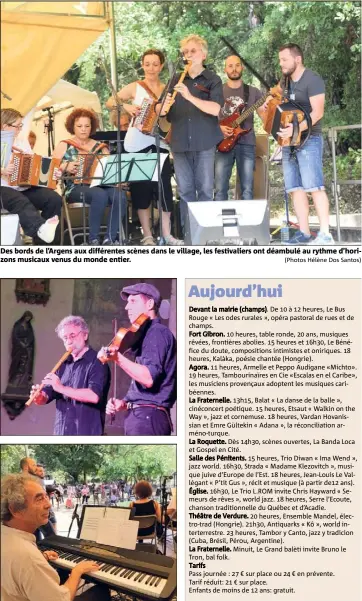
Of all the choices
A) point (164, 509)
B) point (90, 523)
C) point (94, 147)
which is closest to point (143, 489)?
point (164, 509)

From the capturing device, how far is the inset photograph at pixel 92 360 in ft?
10.7

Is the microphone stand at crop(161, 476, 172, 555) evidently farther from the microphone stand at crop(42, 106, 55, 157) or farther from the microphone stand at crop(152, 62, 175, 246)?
the microphone stand at crop(42, 106, 55, 157)

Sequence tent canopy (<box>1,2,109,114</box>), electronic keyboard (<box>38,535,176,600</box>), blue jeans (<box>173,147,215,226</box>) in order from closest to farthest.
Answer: electronic keyboard (<box>38,535,176,600</box>) → tent canopy (<box>1,2,109,114</box>) → blue jeans (<box>173,147,215,226</box>)

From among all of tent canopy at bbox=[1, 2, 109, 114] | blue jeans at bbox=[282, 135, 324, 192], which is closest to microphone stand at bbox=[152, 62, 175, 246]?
tent canopy at bbox=[1, 2, 109, 114]

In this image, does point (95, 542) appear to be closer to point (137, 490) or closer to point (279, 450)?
point (137, 490)

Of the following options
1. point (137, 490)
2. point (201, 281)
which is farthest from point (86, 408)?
point (201, 281)

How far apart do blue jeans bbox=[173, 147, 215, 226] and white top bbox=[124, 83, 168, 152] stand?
13 centimetres

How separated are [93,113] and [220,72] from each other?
53 centimetres

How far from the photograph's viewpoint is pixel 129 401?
10.6 feet

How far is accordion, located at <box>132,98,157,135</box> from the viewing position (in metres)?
3.30

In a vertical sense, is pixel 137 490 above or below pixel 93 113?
below

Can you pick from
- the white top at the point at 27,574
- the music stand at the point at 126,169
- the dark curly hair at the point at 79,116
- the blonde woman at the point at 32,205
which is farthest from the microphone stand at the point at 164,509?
the dark curly hair at the point at 79,116

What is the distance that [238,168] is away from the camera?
11.0 ft

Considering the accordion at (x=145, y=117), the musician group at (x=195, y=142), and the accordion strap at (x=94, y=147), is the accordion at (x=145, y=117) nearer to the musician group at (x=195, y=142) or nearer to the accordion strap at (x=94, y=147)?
the musician group at (x=195, y=142)
